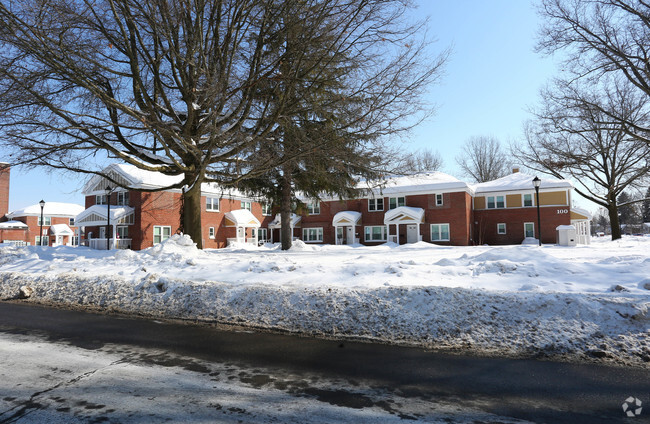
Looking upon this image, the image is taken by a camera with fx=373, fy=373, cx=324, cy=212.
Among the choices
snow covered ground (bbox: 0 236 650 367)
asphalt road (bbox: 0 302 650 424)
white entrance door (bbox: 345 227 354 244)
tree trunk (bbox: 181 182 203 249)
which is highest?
tree trunk (bbox: 181 182 203 249)

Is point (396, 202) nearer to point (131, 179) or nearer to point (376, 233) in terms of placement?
point (376, 233)

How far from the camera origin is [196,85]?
12.5 meters

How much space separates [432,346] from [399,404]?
2111 millimetres

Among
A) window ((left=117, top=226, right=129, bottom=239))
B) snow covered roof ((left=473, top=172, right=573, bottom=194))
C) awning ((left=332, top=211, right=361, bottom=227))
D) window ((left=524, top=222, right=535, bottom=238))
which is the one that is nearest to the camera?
window ((left=117, top=226, right=129, bottom=239))

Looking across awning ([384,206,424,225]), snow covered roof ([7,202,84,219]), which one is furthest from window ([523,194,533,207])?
snow covered roof ([7,202,84,219])

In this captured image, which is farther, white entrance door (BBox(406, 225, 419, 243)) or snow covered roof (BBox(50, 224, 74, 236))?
snow covered roof (BBox(50, 224, 74, 236))

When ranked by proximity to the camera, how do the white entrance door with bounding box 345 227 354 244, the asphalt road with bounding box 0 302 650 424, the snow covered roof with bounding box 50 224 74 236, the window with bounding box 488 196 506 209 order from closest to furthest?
1. the asphalt road with bounding box 0 302 650 424
2. the window with bounding box 488 196 506 209
3. the white entrance door with bounding box 345 227 354 244
4. the snow covered roof with bounding box 50 224 74 236

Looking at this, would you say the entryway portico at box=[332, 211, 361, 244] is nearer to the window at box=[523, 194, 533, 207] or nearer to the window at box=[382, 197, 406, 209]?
the window at box=[382, 197, 406, 209]

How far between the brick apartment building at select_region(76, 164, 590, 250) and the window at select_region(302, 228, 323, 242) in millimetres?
146

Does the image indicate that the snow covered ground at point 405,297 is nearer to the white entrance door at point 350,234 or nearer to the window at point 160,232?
the window at point 160,232

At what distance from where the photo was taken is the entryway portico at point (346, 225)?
40.2 metres

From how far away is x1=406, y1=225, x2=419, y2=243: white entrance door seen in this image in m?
37.4

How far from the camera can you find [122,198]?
114 ft

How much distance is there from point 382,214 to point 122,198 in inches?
1011
